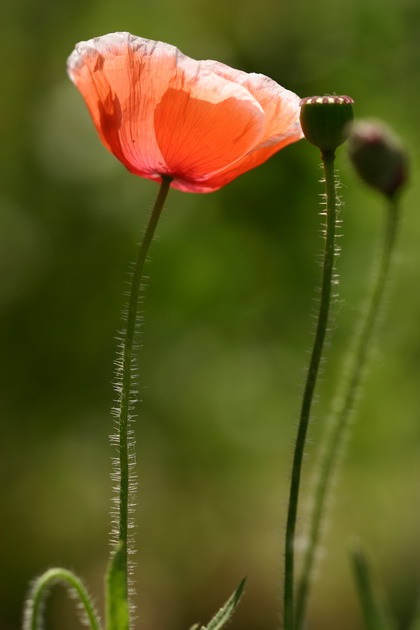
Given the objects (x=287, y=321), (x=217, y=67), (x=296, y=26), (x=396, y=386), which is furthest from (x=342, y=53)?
(x=217, y=67)

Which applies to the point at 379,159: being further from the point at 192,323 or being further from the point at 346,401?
the point at 192,323

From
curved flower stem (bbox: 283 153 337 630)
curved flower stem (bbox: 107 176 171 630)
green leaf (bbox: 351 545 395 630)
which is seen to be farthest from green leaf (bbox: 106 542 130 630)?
green leaf (bbox: 351 545 395 630)

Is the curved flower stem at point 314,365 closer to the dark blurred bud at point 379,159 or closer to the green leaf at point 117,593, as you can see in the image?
the green leaf at point 117,593

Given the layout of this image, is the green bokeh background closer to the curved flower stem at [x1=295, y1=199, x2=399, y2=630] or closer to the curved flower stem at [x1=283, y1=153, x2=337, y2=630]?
the curved flower stem at [x1=295, y1=199, x2=399, y2=630]

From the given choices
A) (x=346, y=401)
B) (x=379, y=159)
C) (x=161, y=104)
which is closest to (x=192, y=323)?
(x=379, y=159)

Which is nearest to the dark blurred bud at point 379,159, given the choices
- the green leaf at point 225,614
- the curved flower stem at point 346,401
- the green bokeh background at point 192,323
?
the curved flower stem at point 346,401

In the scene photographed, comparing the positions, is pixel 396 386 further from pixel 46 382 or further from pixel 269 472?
pixel 46 382
